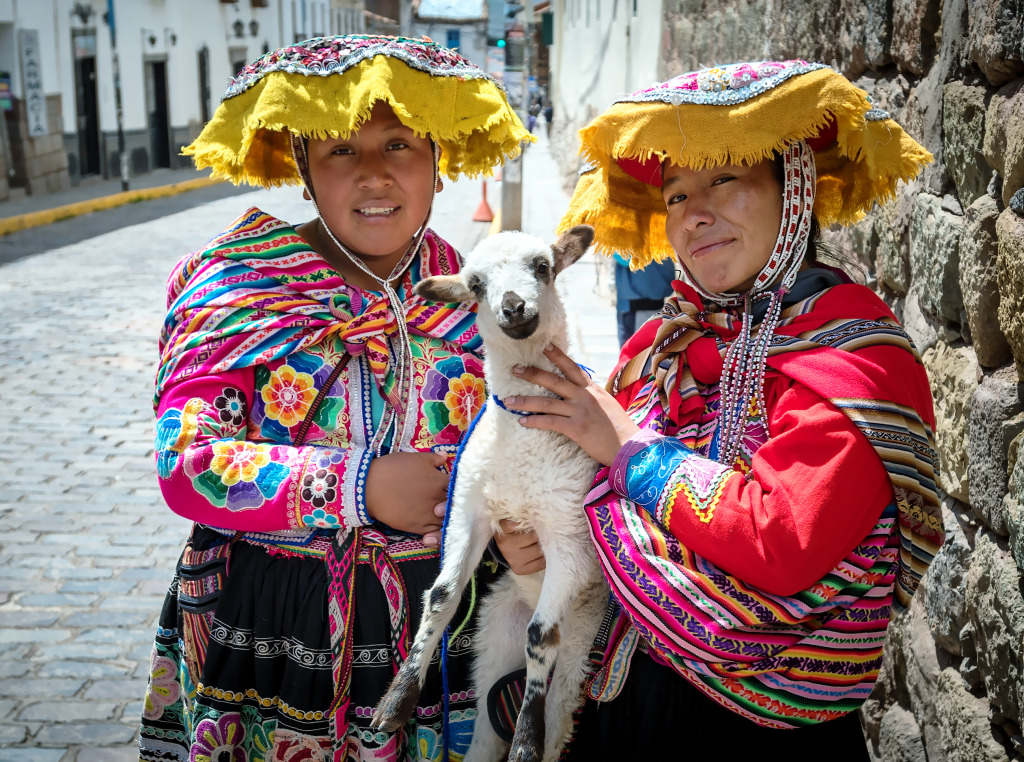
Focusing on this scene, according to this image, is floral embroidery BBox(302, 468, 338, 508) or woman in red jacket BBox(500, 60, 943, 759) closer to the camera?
woman in red jacket BBox(500, 60, 943, 759)

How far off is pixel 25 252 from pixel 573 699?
45.9ft

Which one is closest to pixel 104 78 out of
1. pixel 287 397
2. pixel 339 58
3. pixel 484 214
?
pixel 484 214

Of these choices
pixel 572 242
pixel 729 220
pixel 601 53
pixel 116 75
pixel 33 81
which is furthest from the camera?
pixel 116 75

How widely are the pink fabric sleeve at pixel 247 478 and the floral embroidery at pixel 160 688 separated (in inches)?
22.5

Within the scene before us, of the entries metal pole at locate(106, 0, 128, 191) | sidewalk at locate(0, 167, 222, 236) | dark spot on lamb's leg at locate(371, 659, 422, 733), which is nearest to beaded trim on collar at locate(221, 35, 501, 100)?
dark spot on lamb's leg at locate(371, 659, 422, 733)

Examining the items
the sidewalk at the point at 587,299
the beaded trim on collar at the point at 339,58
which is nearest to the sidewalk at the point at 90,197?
the sidewalk at the point at 587,299

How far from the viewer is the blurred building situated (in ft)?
63.6

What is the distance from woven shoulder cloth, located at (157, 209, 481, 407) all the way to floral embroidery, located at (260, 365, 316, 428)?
0.21 ft

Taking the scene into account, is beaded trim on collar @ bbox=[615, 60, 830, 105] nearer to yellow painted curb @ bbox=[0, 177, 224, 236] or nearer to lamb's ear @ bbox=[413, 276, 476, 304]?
lamb's ear @ bbox=[413, 276, 476, 304]

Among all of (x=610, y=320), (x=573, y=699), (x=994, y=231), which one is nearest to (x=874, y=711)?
(x=573, y=699)

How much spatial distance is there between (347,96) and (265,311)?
55 cm

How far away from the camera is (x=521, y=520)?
2.34 m

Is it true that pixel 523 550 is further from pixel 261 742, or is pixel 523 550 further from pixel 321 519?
pixel 261 742

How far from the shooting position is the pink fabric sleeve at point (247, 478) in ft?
7.25
